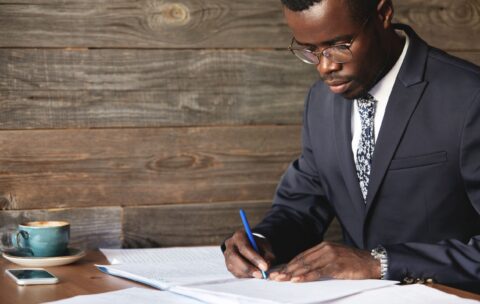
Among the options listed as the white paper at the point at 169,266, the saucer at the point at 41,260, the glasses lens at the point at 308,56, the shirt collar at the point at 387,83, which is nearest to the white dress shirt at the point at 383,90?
the shirt collar at the point at 387,83

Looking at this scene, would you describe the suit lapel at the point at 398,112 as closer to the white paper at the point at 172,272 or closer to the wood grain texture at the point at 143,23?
the white paper at the point at 172,272

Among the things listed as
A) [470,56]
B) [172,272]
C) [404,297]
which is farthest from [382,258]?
[470,56]

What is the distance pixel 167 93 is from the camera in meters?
2.33

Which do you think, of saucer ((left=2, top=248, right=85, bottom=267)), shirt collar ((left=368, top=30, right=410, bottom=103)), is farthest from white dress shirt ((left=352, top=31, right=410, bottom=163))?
saucer ((left=2, top=248, right=85, bottom=267))

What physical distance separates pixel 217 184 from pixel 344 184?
47cm

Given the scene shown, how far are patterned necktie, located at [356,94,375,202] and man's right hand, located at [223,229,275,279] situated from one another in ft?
1.05

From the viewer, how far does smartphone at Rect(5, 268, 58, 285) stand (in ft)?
5.40

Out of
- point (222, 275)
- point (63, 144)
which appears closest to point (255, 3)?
point (63, 144)

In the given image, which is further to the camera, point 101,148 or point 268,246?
point 101,148

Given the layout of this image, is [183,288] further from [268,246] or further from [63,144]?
[63,144]

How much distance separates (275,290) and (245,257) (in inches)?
9.3

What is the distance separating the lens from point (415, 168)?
195cm

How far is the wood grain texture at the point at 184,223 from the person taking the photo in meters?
2.36

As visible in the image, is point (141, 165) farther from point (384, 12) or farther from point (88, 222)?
point (384, 12)
